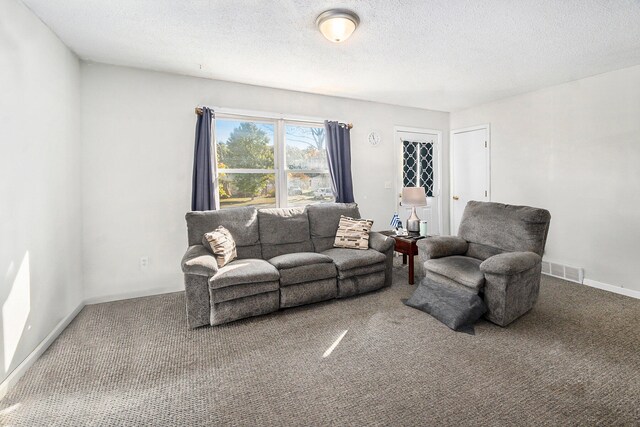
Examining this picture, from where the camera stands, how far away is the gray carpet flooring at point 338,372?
1617mm

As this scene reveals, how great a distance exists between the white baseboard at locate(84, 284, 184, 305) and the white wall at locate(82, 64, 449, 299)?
3cm

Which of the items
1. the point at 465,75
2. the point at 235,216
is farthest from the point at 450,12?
the point at 235,216

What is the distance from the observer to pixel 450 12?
7.50 feet

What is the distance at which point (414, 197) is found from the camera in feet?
13.4

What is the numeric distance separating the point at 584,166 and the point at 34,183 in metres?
5.50

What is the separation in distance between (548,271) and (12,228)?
5.46 meters

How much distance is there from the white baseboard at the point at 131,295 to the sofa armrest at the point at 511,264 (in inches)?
128

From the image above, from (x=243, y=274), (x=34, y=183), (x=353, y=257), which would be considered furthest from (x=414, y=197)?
(x=34, y=183)

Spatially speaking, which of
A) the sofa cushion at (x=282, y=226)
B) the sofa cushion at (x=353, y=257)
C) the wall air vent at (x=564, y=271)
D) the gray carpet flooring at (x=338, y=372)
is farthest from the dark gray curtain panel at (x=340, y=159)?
the wall air vent at (x=564, y=271)

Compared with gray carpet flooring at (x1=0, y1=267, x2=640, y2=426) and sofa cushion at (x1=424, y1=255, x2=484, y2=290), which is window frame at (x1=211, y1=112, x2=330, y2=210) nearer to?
gray carpet flooring at (x1=0, y1=267, x2=640, y2=426)

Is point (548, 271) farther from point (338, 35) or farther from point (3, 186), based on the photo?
point (3, 186)

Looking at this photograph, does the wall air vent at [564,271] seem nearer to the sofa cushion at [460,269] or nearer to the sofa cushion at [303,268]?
the sofa cushion at [460,269]

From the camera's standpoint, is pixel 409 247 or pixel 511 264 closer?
pixel 511 264

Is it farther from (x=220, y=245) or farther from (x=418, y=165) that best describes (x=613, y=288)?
(x=220, y=245)
